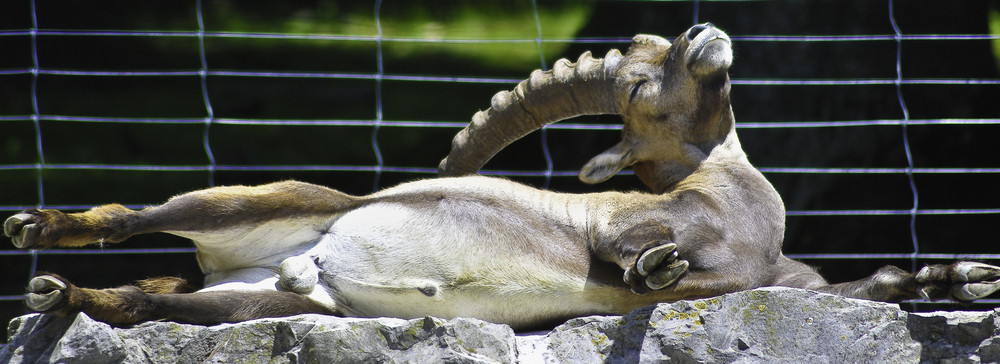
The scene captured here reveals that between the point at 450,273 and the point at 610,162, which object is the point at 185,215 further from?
the point at 610,162

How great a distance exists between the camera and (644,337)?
3391mm

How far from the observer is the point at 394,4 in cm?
671

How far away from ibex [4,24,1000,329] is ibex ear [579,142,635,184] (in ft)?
1.13

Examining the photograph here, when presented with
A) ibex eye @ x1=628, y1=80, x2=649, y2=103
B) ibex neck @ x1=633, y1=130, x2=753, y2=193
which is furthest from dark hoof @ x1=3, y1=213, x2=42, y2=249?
ibex neck @ x1=633, y1=130, x2=753, y2=193

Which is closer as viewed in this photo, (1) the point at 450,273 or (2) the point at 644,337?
(2) the point at 644,337

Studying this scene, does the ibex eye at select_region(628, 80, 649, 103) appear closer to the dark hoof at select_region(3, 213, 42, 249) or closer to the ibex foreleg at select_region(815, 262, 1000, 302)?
the ibex foreleg at select_region(815, 262, 1000, 302)

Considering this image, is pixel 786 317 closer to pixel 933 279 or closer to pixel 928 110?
pixel 933 279

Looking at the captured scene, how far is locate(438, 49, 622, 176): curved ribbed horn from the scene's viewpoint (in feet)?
14.9

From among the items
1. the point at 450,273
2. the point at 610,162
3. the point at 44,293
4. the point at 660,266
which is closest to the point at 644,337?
the point at 660,266

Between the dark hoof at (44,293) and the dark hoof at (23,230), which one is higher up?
the dark hoof at (23,230)

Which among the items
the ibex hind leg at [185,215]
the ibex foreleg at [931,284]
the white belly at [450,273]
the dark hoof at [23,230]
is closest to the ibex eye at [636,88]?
the white belly at [450,273]

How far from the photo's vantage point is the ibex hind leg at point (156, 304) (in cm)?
323

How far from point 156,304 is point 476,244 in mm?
1171

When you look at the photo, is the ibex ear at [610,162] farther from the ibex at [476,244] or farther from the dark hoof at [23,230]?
the dark hoof at [23,230]
